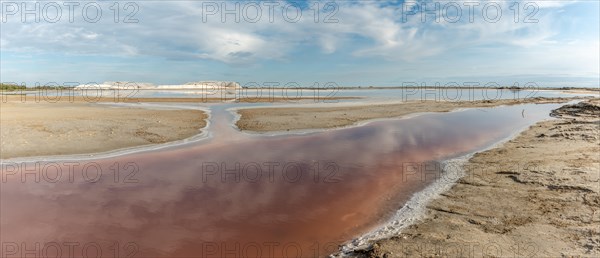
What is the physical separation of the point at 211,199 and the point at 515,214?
8.65 meters

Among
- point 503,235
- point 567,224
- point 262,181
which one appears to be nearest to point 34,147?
point 262,181

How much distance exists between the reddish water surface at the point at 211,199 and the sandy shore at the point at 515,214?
152 centimetres

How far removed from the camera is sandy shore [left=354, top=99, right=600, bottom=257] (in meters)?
7.05

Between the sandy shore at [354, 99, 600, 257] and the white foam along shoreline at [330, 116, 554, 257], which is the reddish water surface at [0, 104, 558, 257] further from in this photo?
the sandy shore at [354, 99, 600, 257]

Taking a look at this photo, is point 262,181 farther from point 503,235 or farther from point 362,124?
point 362,124

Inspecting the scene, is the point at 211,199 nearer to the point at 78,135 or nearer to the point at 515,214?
the point at 515,214

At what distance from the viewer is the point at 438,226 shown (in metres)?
8.28

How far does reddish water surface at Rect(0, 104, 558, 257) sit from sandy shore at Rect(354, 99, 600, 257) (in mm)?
1519

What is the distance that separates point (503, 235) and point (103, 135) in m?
20.6

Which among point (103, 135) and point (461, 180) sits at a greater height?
point (103, 135)

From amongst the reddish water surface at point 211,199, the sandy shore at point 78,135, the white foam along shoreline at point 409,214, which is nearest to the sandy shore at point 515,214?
the white foam along shoreline at point 409,214

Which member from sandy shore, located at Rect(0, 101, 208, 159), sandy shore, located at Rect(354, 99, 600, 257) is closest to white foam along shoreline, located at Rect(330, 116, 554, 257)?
sandy shore, located at Rect(354, 99, 600, 257)

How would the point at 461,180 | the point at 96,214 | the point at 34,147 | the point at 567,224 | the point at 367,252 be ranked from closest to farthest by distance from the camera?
the point at 367,252 < the point at 567,224 < the point at 96,214 < the point at 461,180 < the point at 34,147

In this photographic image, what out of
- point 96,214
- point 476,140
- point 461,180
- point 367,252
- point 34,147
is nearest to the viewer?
point 367,252
